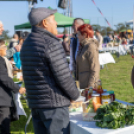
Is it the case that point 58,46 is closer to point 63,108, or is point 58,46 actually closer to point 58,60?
point 58,60

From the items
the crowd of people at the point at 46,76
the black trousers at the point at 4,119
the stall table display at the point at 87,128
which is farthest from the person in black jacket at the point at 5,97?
the stall table display at the point at 87,128

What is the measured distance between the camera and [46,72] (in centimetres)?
165

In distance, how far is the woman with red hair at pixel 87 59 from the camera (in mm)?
2625

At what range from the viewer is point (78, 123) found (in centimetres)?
179

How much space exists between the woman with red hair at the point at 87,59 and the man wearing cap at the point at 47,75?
2.99ft

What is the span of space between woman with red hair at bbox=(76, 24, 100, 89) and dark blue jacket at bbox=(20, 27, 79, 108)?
0.95m

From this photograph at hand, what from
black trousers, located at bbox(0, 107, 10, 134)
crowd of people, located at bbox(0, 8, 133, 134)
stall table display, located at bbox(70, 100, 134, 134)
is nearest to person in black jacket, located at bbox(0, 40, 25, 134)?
black trousers, located at bbox(0, 107, 10, 134)

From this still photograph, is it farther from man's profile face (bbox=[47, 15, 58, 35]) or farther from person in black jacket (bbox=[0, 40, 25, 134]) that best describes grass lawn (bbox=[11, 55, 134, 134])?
man's profile face (bbox=[47, 15, 58, 35])

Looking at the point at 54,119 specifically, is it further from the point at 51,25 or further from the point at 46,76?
the point at 51,25

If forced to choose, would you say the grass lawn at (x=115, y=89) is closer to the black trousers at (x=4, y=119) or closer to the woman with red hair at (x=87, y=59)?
the black trousers at (x=4, y=119)

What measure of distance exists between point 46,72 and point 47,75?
0.09ft

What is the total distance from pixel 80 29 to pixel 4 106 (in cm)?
134

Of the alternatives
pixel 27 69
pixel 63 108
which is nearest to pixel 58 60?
pixel 27 69

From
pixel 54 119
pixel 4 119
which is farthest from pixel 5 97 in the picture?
pixel 54 119
